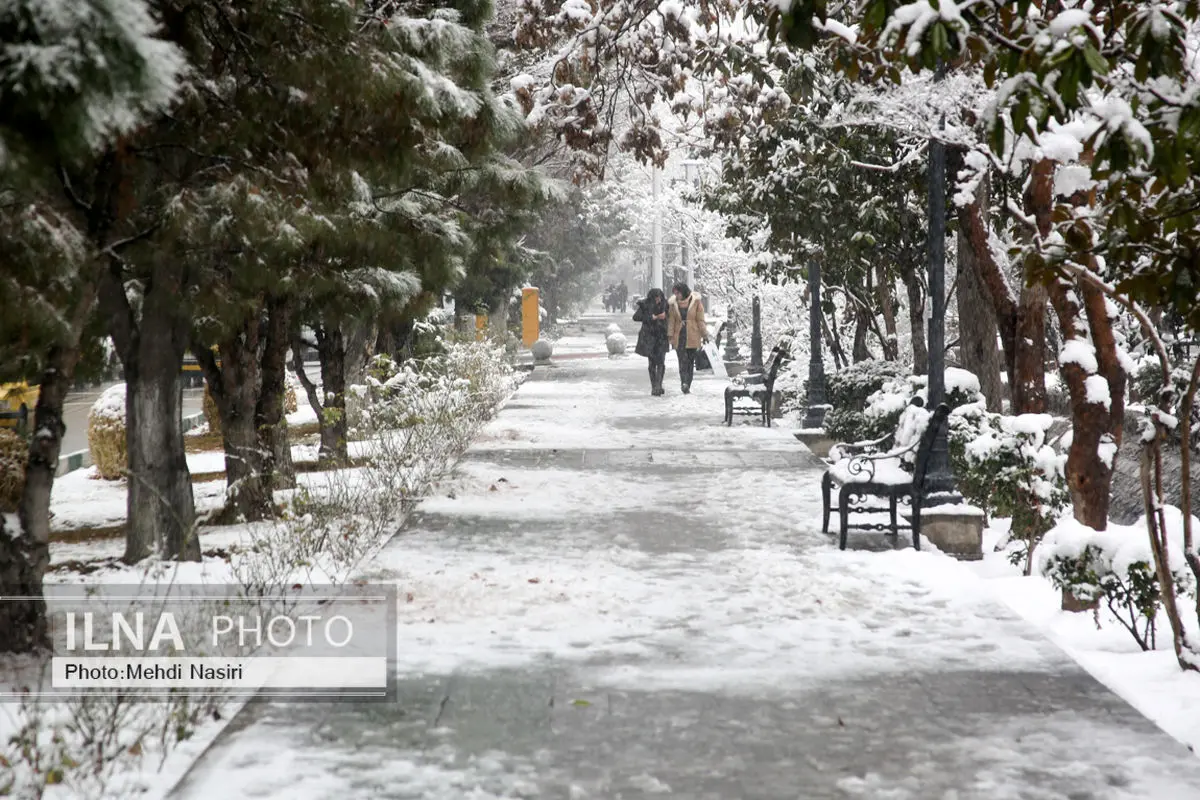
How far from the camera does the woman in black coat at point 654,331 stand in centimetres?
2358

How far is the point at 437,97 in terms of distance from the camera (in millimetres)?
8172

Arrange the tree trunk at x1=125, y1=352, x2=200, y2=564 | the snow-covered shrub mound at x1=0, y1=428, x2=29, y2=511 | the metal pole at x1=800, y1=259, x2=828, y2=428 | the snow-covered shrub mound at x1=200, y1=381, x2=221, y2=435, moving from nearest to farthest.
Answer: the tree trunk at x1=125, y1=352, x2=200, y2=564 < the snow-covered shrub mound at x1=0, y1=428, x2=29, y2=511 < the metal pole at x1=800, y1=259, x2=828, y2=428 < the snow-covered shrub mound at x1=200, y1=381, x2=221, y2=435

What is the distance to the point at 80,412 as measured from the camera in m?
25.7

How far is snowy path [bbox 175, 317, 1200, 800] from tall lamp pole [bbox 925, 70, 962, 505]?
0.76m

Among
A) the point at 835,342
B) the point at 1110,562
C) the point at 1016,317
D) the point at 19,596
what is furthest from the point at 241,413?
the point at 835,342

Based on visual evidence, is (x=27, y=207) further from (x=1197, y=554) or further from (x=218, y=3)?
(x=1197, y=554)

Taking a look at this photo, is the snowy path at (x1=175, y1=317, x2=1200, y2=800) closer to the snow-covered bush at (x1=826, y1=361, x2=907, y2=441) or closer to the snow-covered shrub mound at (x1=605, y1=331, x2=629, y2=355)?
the snow-covered bush at (x1=826, y1=361, x2=907, y2=441)

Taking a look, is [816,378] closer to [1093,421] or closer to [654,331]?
[654,331]

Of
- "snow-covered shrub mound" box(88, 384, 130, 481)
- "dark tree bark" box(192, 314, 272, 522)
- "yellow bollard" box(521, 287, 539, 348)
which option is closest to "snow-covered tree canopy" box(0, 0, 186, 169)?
"dark tree bark" box(192, 314, 272, 522)

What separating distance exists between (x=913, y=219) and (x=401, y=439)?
6.36 meters

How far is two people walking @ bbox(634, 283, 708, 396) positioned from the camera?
23688 millimetres

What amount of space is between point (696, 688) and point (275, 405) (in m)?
6.73

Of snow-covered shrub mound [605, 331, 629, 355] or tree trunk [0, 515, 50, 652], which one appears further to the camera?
snow-covered shrub mound [605, 331, 629, 355]

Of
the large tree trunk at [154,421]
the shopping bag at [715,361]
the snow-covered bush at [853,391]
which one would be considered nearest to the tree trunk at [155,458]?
the large tree trunk at [154,421]
